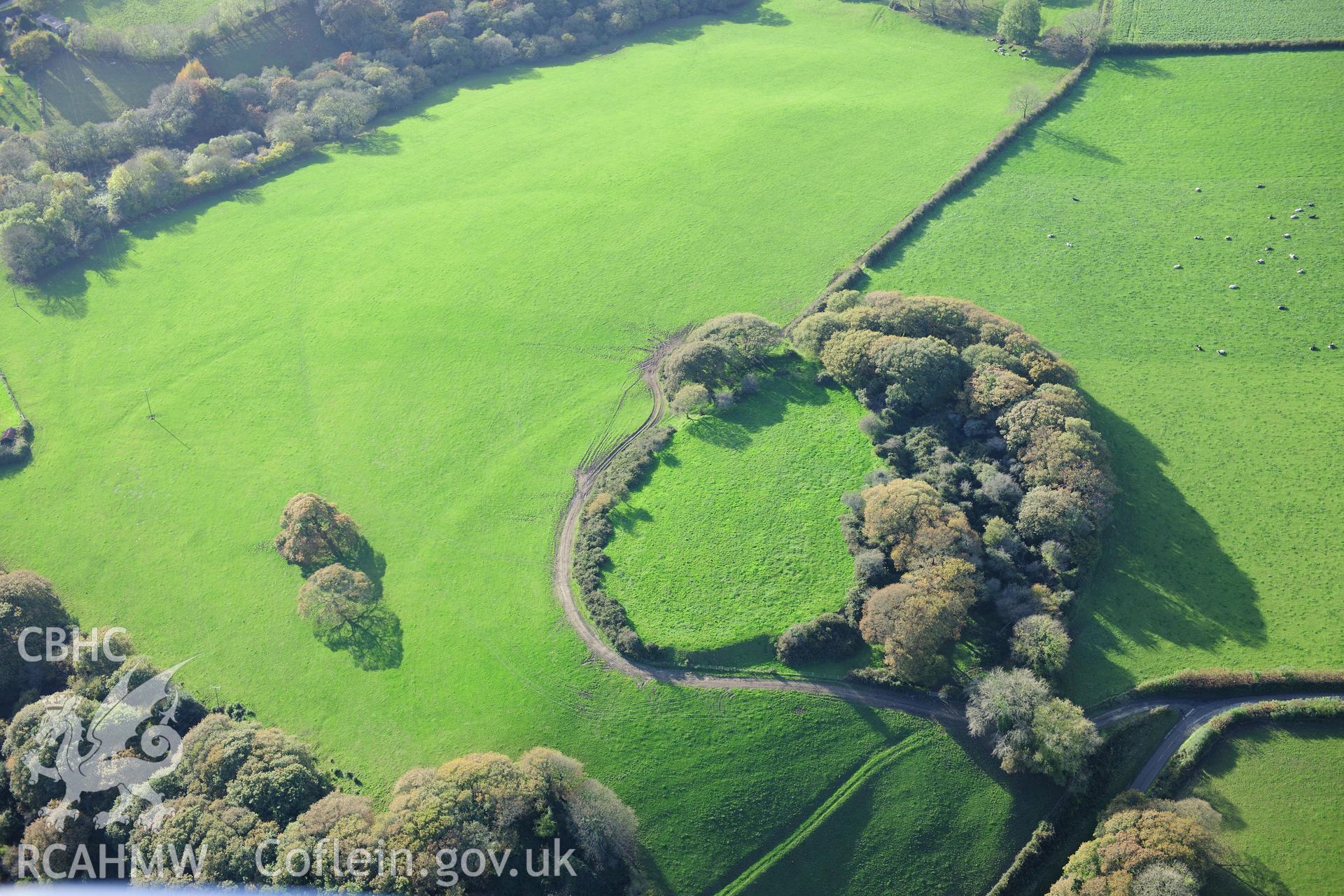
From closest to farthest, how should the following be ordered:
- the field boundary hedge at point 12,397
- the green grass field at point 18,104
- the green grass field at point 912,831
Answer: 1. the green grass field at point 912,831
2. the field boundary hedge at point 12,397
3. the green grass field at point 18,104

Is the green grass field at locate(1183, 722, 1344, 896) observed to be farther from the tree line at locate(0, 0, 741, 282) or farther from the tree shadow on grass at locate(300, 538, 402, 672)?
the tree line at locate(0, 0, 741, 282)

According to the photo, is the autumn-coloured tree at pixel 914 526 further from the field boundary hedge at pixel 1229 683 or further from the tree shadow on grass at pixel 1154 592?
the field boundary hedge at pixel 1229 683

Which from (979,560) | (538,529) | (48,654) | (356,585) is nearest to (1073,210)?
(979,560)

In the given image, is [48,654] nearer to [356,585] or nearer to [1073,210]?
[356,585]

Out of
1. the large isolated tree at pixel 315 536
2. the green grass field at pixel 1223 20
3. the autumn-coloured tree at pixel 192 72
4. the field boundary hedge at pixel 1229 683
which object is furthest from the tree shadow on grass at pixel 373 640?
the green grass field at pixel 1223 20

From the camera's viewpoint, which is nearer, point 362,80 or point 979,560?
point 979,560

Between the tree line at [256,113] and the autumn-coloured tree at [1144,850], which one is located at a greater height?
the tree line at [256,113]

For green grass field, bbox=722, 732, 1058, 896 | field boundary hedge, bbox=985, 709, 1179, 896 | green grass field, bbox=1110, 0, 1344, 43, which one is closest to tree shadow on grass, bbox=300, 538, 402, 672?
green grass field, bbox=722, 732, 1058, 896
